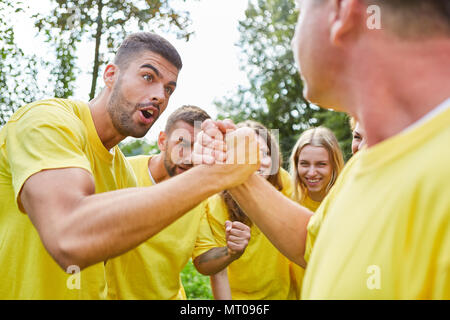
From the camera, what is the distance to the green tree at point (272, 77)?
22359 mm

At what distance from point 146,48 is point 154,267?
5.23 feet

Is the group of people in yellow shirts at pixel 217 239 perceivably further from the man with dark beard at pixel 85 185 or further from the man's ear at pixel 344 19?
the man's ear at pixel 344 19

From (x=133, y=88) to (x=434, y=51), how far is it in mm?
2041

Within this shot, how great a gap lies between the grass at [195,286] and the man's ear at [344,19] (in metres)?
6.44

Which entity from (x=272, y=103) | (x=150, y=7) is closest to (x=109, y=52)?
(x=150, y=7)

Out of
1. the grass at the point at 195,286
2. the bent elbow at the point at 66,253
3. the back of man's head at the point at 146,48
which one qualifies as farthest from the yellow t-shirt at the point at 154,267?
the grass at the point at 195,286

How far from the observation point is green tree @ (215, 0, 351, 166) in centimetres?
2236

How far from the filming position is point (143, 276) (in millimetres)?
3344

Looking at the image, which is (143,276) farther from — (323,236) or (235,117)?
(235,117)

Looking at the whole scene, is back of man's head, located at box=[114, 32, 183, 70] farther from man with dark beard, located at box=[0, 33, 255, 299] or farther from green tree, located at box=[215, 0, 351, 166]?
green tree, located at box=[215, 0, 351, 166]

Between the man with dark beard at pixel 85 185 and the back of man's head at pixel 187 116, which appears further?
the back of man's head at pixel 187 116

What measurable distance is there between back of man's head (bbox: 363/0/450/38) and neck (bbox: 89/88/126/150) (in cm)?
197

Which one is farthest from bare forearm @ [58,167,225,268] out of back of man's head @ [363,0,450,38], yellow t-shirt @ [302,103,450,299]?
back of man's head @ [363,0,450,38]

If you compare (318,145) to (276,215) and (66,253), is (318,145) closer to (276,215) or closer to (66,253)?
(276,215)
